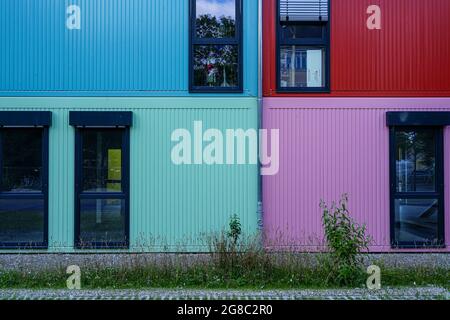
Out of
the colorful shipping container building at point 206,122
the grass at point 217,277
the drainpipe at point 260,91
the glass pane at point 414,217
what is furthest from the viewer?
the glass pane at point 414,217

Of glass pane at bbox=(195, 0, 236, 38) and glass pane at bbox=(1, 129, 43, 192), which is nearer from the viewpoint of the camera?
glass pane at bbox=(1, 129, 43, 192)

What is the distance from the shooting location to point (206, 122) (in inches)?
419

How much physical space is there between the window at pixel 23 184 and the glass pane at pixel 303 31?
17.0 feet

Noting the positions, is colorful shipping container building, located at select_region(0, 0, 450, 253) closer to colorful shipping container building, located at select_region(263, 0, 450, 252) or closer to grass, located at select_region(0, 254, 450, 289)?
colorful shipping container building, located at select_region(263, 0, 450, 252)

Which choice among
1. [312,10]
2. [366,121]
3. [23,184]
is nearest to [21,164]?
[23,184]

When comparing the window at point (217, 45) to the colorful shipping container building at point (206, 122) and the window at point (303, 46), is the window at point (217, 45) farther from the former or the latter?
the window at point (303, 46)

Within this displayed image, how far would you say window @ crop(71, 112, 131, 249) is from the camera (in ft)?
34.7

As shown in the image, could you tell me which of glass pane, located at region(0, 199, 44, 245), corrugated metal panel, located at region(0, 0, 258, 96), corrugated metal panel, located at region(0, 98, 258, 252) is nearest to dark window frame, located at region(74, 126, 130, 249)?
corrugated metal panel, located at region(0, 98, 258, 252)

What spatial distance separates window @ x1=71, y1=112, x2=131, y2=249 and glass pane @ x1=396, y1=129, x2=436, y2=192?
549 cm

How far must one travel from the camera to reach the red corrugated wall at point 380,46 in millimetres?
10734

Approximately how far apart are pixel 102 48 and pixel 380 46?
5580 mm

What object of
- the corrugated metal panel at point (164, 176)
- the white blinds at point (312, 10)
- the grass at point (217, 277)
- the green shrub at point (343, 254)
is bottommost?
the grass at point (217, 277)

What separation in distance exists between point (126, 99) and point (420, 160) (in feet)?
19.8

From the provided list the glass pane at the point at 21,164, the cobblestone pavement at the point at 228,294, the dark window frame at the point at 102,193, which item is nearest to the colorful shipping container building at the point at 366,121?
the dark window frame at the point at 102,193
